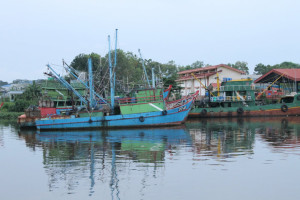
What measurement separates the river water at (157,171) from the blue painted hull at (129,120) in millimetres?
8965

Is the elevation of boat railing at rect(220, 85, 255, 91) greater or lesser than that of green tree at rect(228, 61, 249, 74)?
lesser

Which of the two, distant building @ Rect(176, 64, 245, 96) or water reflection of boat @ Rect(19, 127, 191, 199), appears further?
distant building @ Rect(176, 64, 245, 96)

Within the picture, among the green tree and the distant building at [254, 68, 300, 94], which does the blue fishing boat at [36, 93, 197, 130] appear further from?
the green tree

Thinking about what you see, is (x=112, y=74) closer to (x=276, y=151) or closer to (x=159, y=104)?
(x=159, y=104)

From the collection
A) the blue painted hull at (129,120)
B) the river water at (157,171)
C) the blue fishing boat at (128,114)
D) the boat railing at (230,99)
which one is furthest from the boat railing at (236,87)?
the river water at (157,171)

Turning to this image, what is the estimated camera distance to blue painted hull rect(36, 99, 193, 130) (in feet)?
93.1

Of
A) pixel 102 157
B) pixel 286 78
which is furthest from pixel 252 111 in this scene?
pixel 102 157

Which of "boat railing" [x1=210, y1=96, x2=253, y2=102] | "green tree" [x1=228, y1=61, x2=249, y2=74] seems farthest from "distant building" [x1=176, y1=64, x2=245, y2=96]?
"green tree" [x1=228, y1=61, x2=249, y2=74]

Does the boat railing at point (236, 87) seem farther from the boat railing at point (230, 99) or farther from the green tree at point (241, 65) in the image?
the green tree at point (241, 65)

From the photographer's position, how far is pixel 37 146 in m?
20.7

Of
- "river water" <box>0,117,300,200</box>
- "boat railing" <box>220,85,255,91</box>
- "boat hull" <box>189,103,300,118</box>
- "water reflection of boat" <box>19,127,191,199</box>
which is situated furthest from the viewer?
"boat railing" <box>220,85,255,91</box>

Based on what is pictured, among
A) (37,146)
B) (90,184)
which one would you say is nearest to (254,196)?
(90,184)

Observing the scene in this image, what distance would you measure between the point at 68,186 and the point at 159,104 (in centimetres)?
1804

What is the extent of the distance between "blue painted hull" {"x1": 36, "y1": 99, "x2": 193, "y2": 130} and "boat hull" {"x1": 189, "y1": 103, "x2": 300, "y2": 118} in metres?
10.4
